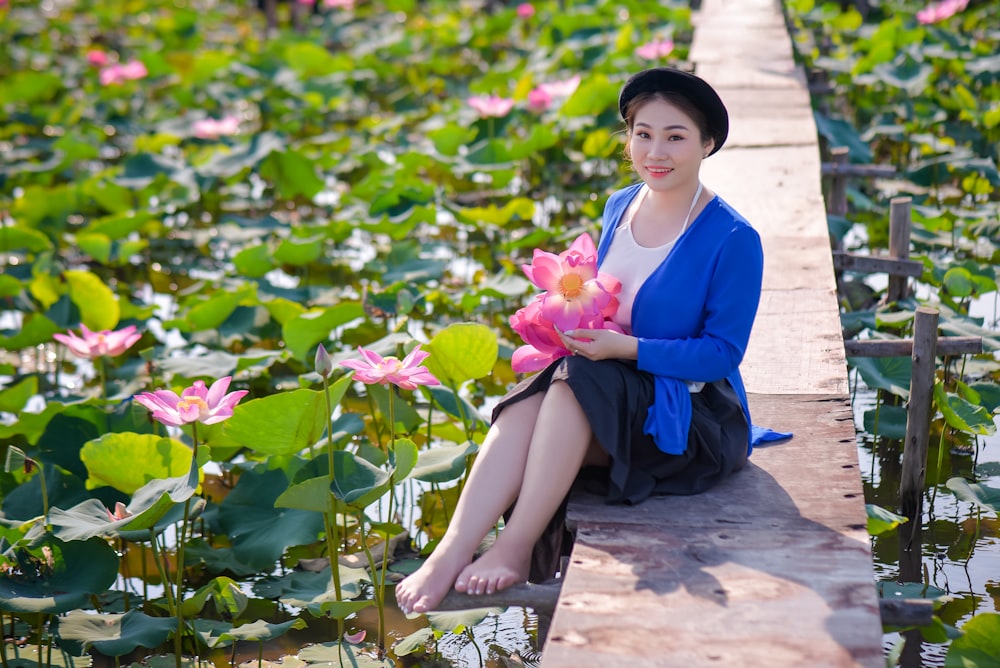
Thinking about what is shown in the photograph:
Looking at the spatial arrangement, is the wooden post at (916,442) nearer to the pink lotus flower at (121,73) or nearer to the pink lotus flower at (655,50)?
the pink lotus flower at (655,50)

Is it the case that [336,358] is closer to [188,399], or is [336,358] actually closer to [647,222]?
[188,399]

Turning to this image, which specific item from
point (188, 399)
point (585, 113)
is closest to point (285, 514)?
point (188, 399)

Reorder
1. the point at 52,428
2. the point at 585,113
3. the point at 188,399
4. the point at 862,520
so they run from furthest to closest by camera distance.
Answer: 1. the point at 585,113
2. the point at 52,428
3. the point at 188,399
4. the point at 862,520

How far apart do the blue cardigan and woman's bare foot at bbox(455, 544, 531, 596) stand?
12.7 inches

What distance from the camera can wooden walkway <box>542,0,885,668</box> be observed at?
61.8 inches

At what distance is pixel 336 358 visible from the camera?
294 centimetres

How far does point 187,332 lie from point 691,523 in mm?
1986

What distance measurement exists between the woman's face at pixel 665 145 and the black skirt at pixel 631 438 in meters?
0.34

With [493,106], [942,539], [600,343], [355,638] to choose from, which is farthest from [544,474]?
[493,106]

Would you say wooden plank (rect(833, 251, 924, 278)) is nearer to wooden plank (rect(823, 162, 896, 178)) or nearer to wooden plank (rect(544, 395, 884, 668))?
wooden plank (rect(823, 162, 896, 178))

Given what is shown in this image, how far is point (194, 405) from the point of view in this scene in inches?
83.0

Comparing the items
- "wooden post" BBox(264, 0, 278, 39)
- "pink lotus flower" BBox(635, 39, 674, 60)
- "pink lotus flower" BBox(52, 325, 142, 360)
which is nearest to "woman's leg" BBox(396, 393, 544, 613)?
"pink lotus flower" BBox(52, 325, 142, 360)

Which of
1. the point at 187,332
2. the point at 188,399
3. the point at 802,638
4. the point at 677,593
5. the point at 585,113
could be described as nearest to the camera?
the point at 802,638

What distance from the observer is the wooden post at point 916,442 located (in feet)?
8.00
